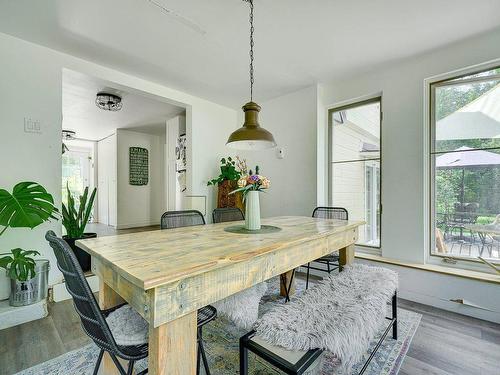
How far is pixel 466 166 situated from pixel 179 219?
2843mm

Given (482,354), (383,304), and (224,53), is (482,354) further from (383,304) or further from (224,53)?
(224,53)

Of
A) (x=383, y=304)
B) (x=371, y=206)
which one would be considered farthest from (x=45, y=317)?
(x=371, y=206)

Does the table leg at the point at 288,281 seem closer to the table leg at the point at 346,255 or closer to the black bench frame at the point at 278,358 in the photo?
the table leg at the point at 346,255

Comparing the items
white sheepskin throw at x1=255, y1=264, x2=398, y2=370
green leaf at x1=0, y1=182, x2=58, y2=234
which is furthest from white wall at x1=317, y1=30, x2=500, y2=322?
green leaf at x1=0, y1=182, x2=58, y2=234

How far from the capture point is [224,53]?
2596mm

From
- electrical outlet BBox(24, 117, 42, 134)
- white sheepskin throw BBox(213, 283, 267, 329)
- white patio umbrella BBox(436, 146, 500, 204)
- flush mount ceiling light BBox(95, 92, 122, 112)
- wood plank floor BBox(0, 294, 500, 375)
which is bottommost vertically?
wood plank floor BBox(0, 294, 500, 375)

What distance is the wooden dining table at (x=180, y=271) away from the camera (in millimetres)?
877

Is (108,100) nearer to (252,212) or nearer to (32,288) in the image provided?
(32,288)

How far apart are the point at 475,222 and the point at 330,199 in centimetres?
154

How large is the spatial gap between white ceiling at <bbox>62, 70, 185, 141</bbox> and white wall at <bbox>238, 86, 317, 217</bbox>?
1798 millimetres

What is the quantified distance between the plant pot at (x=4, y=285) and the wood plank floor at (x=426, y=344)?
0.37 m

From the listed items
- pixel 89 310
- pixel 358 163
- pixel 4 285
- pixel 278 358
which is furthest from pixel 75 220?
pixel 358 163

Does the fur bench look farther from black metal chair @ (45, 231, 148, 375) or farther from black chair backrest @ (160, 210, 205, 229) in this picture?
black chair backrest @ (160, 210, 205, 229)

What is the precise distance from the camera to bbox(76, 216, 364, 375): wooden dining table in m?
0.88
